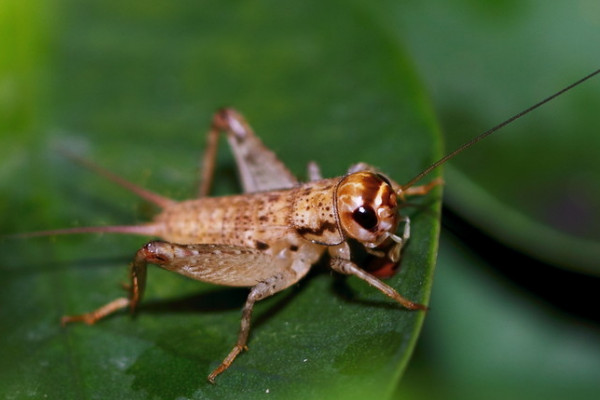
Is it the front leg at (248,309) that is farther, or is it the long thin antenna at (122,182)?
the long thin antenna at (122,182)

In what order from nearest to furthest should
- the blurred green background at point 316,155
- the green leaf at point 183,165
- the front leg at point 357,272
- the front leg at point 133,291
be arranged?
the front leg at point 357,272
the green leaf at point 183,165
the blurred green background at point 316,155
the front leg at point 133,291

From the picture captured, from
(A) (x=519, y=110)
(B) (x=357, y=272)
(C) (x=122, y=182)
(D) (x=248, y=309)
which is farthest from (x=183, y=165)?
(A) (x=519, y=110)

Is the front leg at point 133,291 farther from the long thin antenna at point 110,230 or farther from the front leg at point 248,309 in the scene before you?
the front leg at point 248,309

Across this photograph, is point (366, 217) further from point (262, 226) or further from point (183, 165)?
point (183, 165)

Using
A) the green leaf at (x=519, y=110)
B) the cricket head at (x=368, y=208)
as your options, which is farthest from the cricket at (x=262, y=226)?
the green leaf at (x=519, y=110)

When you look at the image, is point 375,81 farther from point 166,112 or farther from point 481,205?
point 166,112

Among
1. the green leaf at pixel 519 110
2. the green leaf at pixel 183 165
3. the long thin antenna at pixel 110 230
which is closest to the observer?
the green leaf at pixel 183 165

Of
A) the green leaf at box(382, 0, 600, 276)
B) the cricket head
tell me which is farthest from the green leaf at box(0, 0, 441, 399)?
the green leaf at box(382, 0, 600, 276)
